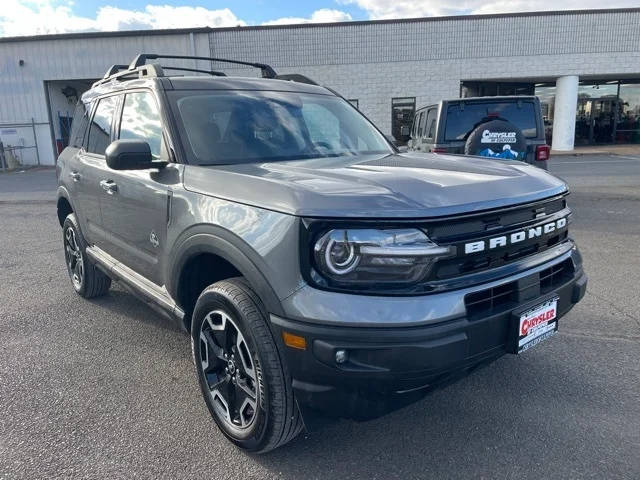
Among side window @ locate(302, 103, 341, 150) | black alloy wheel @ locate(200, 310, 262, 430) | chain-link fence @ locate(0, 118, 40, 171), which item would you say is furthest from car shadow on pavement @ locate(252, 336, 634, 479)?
chain-link fence @ locate(0, 118, 40, 171)

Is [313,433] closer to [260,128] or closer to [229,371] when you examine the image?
[229,371]

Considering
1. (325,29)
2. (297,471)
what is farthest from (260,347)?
(325,29)

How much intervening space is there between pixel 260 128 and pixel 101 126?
1752 mm

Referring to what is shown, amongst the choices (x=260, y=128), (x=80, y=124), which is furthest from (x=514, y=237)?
(x=80, y=124)

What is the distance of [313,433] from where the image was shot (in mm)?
2656

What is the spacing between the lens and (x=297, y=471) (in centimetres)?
237

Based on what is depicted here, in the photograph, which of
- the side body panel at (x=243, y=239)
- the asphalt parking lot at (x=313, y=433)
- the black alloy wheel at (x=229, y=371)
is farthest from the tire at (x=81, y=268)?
the black alloy wheel at (x=229, y=371)

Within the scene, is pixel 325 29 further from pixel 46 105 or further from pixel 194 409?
pixel 194 409

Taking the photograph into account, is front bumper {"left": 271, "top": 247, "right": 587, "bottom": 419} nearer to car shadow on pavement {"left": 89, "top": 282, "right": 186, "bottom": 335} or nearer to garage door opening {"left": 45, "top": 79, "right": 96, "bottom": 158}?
car shadow on pavement {"left": 89, "top": 282, "right": 186, "bottom": 335}

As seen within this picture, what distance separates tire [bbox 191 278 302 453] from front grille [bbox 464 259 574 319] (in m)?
0.86

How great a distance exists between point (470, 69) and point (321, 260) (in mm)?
22852

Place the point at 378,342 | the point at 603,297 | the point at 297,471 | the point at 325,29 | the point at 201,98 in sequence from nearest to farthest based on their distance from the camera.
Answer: the point at 378,342 < the point at 297,471 < the point at 201,98 < the point at 603,297 < the point at 325,29

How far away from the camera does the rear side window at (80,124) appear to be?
182 inches

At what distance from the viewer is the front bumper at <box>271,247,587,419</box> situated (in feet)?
6.31
